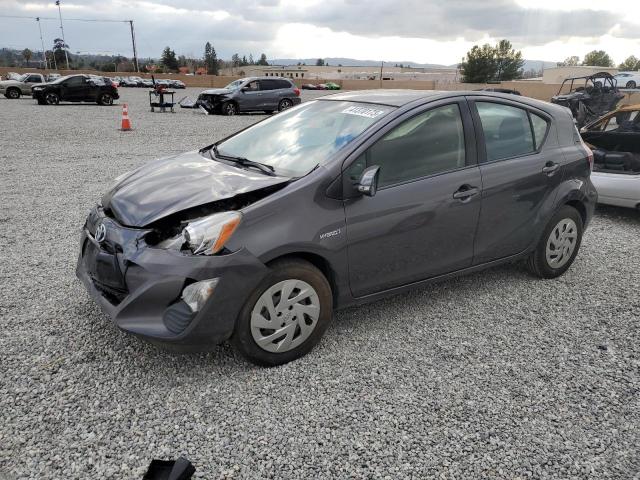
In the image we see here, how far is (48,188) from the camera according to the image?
752 cm

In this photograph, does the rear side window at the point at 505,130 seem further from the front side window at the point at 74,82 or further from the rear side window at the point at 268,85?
the front side window at the point at 74,82

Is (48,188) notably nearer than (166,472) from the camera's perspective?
No

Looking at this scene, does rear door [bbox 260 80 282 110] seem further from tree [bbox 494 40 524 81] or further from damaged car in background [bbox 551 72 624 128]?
tree [bbox 494 40 524 81]

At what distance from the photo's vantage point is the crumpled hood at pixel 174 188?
3.03m

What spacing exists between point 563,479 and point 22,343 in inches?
127

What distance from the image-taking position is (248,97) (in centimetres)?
2100

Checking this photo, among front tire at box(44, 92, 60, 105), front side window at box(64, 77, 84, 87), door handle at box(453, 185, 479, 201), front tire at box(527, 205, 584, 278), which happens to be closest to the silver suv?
front side window at box(64, 77, 84, 87)

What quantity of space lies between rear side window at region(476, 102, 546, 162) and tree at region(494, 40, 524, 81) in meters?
104

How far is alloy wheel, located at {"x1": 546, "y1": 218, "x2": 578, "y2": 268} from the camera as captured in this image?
440 centimetres

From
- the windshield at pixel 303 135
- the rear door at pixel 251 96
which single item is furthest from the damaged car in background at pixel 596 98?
the windshield at pixel 303 135

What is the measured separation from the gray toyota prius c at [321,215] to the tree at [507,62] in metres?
105

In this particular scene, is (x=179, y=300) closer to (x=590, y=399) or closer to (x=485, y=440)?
(x=485, y=440)

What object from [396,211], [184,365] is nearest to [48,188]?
[184,365]

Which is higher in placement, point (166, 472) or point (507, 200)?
point (507, 200)
